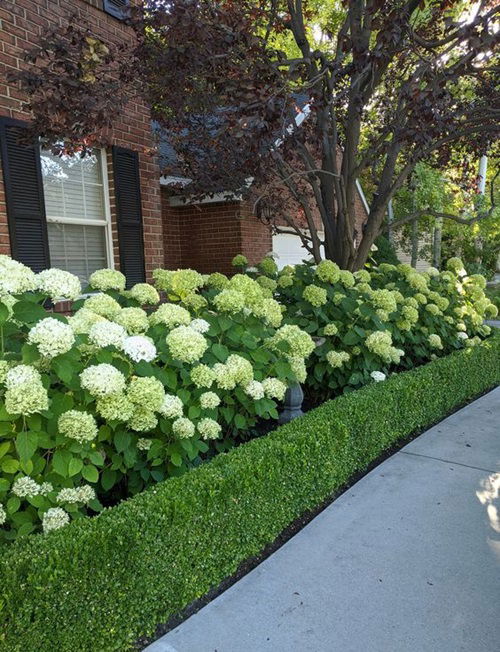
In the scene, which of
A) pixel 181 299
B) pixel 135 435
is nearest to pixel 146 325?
pixel 135 435

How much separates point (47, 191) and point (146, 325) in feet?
10.5

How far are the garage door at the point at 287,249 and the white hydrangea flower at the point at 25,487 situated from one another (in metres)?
8.94

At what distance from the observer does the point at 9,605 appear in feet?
5.48

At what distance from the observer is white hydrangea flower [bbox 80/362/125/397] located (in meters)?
2.09

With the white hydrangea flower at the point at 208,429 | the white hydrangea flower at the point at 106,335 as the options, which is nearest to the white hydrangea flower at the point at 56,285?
the white hydrangea flower at the point at 106,335

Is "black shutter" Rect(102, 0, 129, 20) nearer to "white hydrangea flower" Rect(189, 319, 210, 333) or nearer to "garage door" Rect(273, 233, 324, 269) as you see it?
"white hydrangea flower" Rect(189, 319, 210, 333)

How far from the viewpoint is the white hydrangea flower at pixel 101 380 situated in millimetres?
2092

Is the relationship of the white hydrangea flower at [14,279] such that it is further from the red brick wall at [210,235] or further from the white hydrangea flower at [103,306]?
the red brick wall at [210,235]

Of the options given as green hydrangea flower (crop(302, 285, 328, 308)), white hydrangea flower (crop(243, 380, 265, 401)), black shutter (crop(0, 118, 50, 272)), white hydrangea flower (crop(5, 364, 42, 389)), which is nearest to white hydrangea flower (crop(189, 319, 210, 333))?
white hydrangea flower (crop(243, 380, 265, 401))

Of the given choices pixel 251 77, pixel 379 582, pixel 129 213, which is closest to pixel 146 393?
pixel 379 582

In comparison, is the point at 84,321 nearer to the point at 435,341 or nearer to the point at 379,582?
the point at 379,582

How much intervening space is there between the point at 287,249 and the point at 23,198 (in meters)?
7.38

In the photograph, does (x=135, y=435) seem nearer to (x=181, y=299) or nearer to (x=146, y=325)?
(x=146, y=325)

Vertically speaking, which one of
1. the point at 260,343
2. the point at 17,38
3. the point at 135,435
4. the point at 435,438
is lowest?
the point at 435,438
